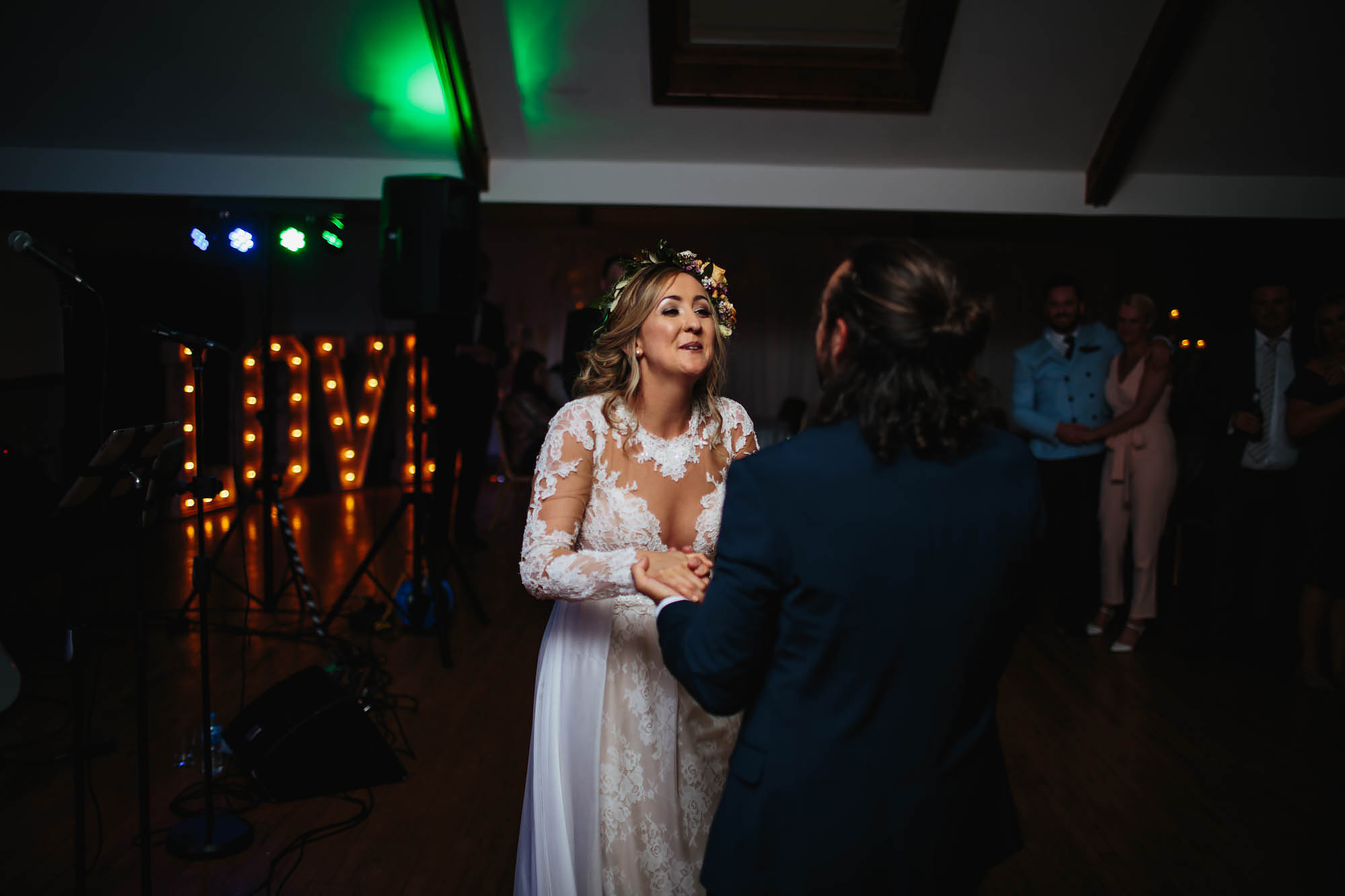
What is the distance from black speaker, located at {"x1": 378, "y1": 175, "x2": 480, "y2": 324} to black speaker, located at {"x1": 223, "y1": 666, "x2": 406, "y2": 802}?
1621mm

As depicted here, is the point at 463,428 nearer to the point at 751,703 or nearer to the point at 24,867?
the point at 24,867

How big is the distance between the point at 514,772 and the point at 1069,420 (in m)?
3.05

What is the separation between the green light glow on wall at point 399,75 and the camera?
14.9 feet

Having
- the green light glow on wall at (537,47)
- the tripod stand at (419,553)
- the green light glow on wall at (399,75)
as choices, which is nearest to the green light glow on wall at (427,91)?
the green light glow on wall at (399,75)

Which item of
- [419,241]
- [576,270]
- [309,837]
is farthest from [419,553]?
[576,270]

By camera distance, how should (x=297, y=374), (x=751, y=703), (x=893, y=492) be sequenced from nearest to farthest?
(x=893, y=492) → (x=751, y=703) → (x=297, y=374)

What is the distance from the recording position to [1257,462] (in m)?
4.07

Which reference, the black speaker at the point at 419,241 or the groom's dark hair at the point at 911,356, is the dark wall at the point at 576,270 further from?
the groom's dark hair at the point at 911,356

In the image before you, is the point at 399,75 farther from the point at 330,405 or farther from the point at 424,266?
the point at 330,405

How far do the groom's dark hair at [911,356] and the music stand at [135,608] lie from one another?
5.49ft

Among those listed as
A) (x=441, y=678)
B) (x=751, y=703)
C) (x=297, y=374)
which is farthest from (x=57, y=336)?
(x=751, y=703)

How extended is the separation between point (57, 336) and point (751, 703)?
7.57 metres

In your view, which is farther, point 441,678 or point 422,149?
point 422,149

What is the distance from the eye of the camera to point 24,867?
2.39 meters
